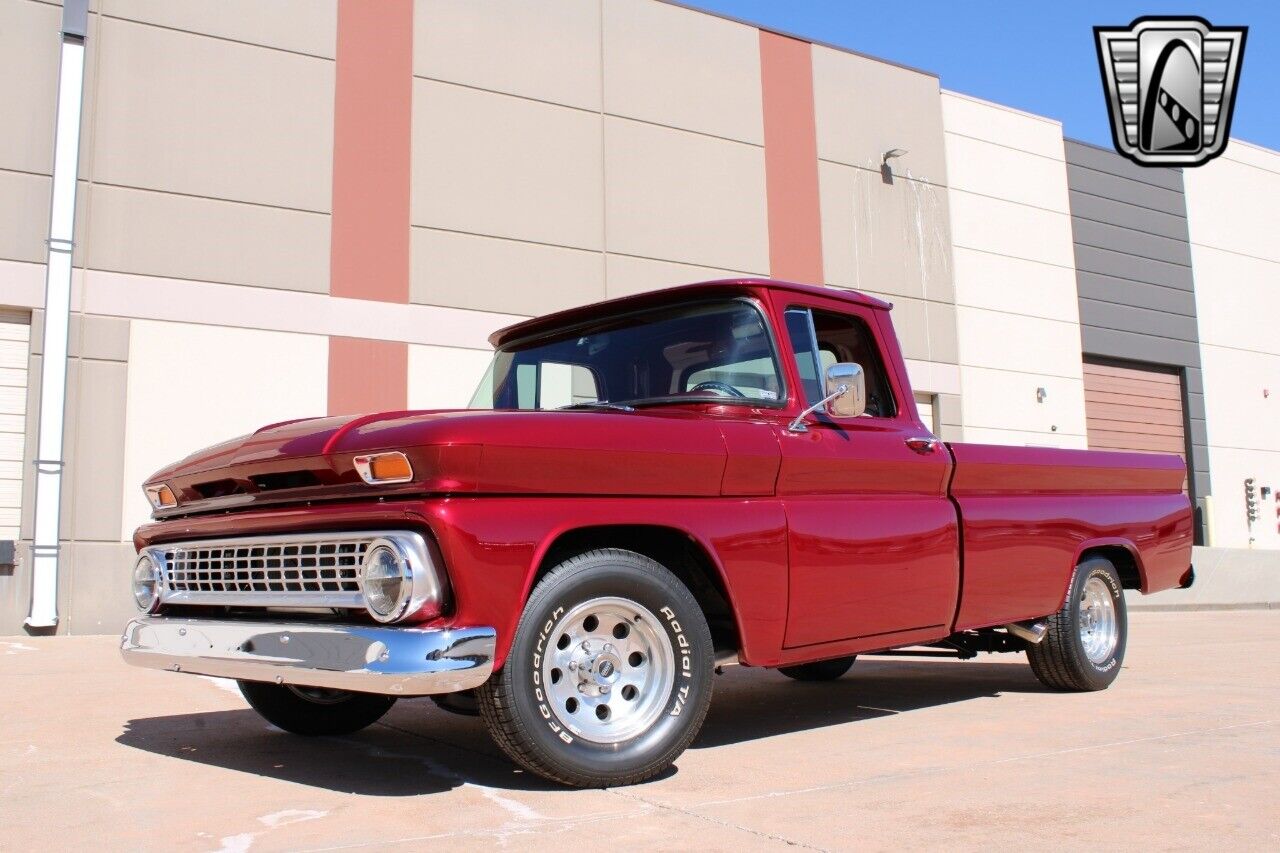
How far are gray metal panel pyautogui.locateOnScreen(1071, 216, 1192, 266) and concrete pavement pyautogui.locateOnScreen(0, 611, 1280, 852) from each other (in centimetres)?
1701

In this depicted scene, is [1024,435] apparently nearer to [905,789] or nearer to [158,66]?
[158,66]

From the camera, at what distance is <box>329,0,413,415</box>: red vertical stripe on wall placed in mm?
13703

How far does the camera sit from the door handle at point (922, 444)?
4977 millimetres

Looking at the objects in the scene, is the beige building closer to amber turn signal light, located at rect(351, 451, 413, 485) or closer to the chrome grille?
the chrome grille

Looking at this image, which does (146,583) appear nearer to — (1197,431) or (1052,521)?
(1052,521)

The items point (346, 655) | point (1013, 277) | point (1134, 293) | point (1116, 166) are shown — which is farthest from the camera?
point (1116, 166)

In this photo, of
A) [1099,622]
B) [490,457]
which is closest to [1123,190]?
[1099,622]

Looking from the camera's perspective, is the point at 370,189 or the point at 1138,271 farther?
the point at 1138,271

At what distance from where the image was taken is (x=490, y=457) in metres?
3.45

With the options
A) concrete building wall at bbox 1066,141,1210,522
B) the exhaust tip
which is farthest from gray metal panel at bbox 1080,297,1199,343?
the exhaust tip

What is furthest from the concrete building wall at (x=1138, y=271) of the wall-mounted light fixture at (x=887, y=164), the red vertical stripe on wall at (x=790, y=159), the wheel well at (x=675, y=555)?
the wheel well at (x=675, y=555)

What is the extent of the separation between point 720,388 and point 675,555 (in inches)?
30.3

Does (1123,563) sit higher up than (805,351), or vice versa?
(805,351)

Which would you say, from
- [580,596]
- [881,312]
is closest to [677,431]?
[580,596]
